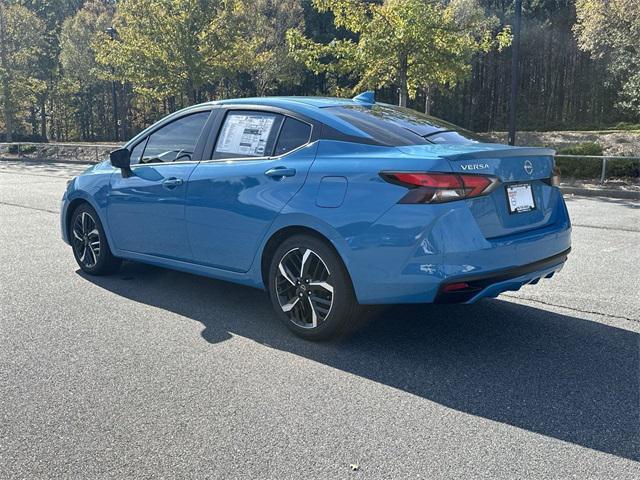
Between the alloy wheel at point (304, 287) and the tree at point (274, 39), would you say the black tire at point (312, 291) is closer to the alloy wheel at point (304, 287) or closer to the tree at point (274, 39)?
the alloy wheel at point (304, 287)

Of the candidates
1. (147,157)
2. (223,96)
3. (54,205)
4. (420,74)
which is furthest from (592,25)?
(147,157)

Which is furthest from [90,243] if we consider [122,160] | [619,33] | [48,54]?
[48,54]

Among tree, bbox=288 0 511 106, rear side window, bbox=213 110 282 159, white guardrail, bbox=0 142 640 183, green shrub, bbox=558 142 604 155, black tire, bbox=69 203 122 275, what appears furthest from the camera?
white guardrail, bbox=0 142 640 183

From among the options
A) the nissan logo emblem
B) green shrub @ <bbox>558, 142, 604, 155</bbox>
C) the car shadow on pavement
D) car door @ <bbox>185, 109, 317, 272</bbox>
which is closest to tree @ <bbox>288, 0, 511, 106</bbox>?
green shrub @ <bbox>558, 142, 604, 155</bbox>

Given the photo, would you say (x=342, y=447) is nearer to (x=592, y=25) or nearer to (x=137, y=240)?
(x=137, y=240)

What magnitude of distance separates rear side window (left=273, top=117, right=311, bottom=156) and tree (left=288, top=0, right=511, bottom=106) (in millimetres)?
14526

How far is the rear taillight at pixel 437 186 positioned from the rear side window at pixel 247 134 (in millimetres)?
1198

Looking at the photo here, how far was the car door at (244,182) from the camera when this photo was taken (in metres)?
4.24

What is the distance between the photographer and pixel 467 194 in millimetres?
3650

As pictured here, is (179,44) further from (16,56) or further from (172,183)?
(172,183)

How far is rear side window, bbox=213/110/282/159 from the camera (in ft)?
14.8

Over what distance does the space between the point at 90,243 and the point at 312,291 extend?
9.39 feet

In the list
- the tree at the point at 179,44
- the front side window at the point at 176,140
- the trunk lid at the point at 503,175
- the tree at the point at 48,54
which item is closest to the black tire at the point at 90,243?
the front side window at the point at 176,140

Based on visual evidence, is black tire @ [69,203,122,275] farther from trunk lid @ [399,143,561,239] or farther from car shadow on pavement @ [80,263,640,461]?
trunk lid @ [399,143,561,239]
